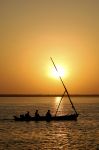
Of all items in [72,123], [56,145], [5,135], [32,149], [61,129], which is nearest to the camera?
[32,149]

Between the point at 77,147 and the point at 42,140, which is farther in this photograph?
the point at 42,140

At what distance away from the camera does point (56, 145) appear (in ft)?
180

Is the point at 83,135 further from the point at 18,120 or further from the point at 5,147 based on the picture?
the point at 18,120

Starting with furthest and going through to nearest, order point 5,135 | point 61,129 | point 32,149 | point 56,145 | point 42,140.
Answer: point 61,129 → point 5,135 → point 42,140 → point 56,145 → point 32,149

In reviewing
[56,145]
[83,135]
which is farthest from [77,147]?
[83,135]

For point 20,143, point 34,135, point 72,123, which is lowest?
point 20,143

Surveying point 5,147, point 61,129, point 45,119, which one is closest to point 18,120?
point 45,119

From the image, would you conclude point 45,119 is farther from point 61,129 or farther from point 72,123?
point 61,129

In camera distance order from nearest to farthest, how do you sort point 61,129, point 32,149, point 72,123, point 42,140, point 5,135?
1. point 32,149
2. point 42,140
3. point 5,135
4. point 61,129
5. point 72,123

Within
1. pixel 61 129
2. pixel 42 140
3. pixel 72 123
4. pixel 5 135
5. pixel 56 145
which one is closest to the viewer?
pixel 56 145

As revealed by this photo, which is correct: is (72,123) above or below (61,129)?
above

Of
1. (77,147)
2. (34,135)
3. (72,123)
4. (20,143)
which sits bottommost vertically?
(77,147)

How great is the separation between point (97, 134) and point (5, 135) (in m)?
14.4

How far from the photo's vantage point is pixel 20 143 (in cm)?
5569
